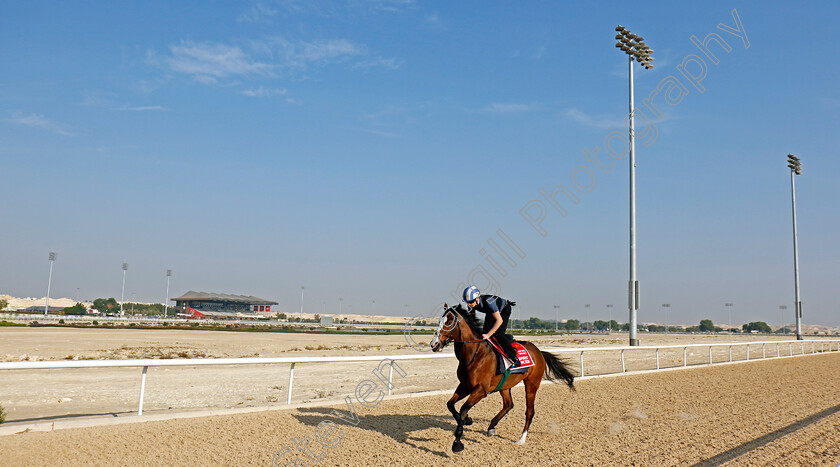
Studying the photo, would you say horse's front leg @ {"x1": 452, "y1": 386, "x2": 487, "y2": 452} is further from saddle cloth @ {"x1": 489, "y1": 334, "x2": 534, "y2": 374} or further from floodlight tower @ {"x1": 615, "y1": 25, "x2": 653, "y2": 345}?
floodlight tower @ {"x1": 615, "y1": 25, "x2": 653, "y2": 345}

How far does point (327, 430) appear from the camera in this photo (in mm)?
6816

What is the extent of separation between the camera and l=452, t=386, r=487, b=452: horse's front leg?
19.9 feet

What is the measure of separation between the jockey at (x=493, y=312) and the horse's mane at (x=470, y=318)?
62mm

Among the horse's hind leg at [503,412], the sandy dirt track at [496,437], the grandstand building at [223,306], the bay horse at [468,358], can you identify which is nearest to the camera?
the sandy dirt track at [496,437]

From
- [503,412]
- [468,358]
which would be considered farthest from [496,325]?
[503,412]

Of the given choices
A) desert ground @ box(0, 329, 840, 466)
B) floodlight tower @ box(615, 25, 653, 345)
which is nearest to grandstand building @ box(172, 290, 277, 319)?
floodlight tower @ box(615, 25, 653, 345)

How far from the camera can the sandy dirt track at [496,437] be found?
18.3 ft

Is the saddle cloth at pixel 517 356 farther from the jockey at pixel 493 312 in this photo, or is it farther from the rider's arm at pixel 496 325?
the rider's arm at pixel 496 325

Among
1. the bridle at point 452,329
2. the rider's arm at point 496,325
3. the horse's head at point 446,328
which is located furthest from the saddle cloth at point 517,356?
the horse's head at point 446,328

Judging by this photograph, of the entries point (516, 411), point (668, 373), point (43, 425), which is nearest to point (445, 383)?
point (516, 411)

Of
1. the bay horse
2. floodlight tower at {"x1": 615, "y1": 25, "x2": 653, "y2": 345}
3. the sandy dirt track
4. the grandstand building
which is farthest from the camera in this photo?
the grandstand building

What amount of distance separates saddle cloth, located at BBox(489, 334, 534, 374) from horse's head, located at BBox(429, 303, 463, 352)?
24.0 inches

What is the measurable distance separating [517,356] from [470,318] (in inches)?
32.0

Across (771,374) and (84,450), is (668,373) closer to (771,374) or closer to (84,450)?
(771,374)
